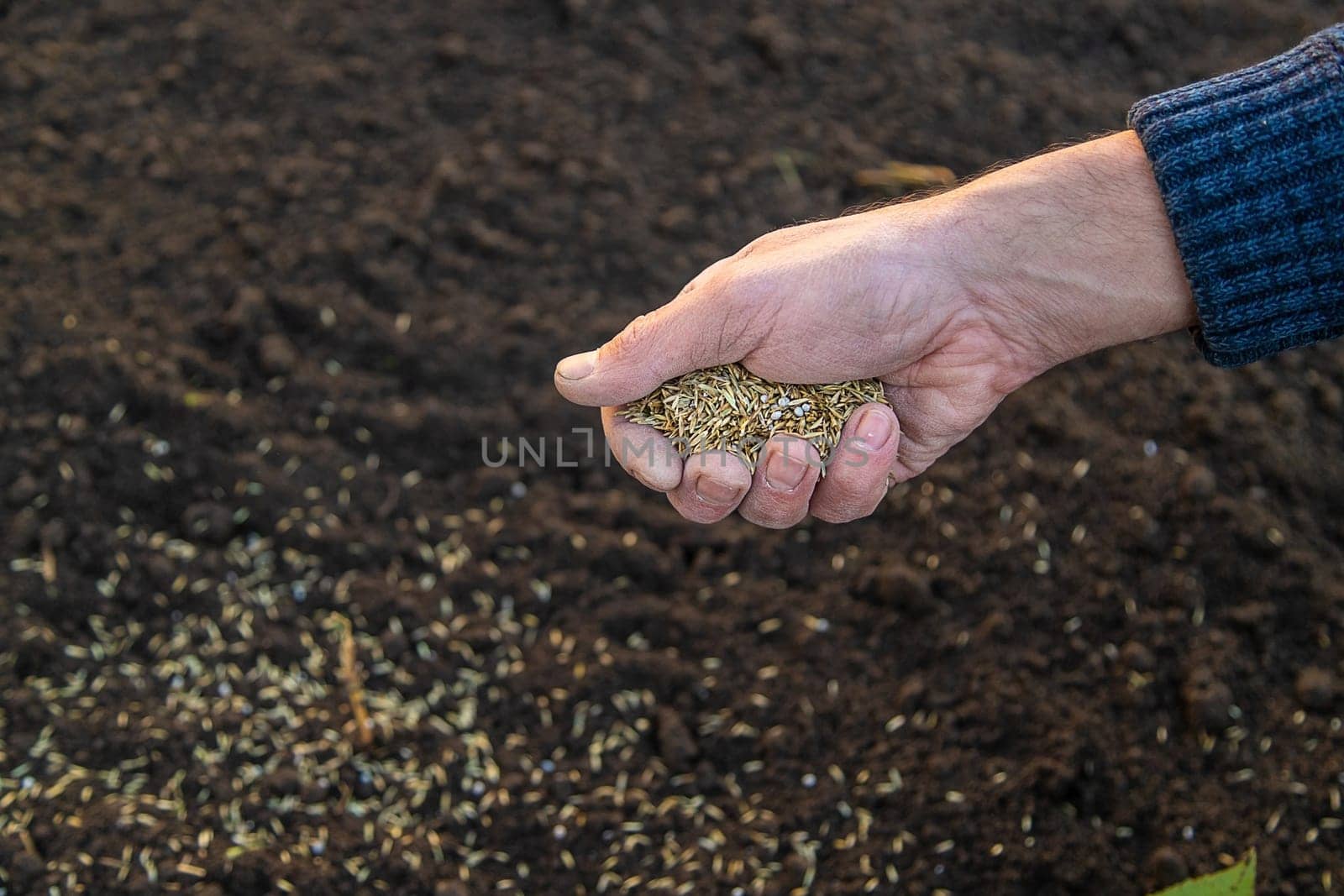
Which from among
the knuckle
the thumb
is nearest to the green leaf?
the thumb

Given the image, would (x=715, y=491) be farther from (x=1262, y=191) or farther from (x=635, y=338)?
(x=1262, y=191)

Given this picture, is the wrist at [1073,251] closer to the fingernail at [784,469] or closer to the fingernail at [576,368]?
the fingernail at [784,469]

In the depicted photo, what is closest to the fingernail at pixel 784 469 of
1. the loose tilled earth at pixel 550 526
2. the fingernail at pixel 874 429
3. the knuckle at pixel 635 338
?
the fingernail at pixel 874 429

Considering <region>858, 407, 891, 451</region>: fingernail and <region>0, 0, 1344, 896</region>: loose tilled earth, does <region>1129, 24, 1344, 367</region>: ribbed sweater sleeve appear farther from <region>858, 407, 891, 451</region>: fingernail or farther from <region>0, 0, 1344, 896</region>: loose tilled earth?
<region>0, 0, 1344, 896</region>: loose tilled earth

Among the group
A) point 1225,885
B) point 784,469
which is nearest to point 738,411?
point 784,469

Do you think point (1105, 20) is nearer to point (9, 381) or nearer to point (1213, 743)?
point (1213, 743)

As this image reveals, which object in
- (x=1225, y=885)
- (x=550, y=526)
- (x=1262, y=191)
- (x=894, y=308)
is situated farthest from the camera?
(x=550, y=526)
